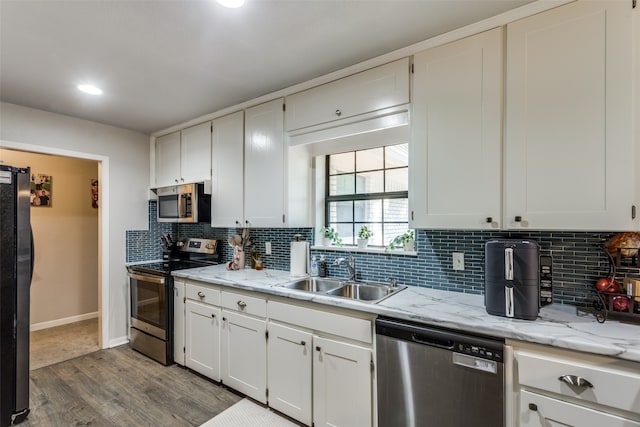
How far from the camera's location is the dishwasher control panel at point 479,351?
→ 4.45 ft

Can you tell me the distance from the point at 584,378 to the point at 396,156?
1.72m

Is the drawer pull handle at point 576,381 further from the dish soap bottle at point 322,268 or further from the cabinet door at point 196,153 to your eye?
the cabinet door at point 196,153

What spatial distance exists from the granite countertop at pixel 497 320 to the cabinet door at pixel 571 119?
44 cm

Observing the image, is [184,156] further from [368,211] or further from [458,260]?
[458,260]

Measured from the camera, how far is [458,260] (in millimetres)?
2035

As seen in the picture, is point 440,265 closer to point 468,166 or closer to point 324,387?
point 468,166

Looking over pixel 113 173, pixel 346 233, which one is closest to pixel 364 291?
pixel 346 233

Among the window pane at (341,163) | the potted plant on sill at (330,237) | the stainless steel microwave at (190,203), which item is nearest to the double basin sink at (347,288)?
the potted plant on sill at (330,237)

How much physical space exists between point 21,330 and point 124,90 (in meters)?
1.87

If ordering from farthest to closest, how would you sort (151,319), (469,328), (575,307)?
(151,319), (575,307), (469,328)

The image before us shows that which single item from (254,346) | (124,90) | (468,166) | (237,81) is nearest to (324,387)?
(254,346)

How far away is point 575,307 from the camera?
165cm

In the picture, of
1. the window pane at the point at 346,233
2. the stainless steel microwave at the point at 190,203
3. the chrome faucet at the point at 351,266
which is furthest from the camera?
the stainless steel microwave at the point at 190,203

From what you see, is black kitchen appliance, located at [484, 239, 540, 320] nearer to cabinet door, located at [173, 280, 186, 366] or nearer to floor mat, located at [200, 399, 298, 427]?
floor mat, located at [200, 399, 298, 427]
